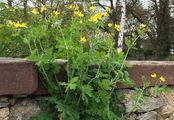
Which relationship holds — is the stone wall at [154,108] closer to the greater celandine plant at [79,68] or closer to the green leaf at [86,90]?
the greater celandine plant at [79,68]

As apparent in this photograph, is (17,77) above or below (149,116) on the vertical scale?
above

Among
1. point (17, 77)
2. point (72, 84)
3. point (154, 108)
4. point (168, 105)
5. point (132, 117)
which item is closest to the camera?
point (72, 84)

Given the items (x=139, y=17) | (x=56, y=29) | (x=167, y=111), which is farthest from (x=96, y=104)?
(x=139, y=17)

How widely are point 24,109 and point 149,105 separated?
98 centimetres

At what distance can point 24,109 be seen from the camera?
2639 millimetres

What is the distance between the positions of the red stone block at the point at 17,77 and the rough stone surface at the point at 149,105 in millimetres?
768

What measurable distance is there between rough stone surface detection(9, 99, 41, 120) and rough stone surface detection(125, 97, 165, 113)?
27.0 inches

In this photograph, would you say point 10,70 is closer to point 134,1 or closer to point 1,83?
point 1,83

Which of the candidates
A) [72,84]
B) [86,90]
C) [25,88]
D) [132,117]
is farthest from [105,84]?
[132,117]

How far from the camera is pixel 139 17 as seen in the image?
645 inches

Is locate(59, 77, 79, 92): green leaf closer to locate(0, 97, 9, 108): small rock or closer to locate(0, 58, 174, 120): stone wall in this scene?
locate(0, 58, 174, 120): stone wall

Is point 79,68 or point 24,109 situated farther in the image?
point 24,109

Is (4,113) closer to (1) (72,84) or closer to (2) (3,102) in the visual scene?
(2) (3,102)

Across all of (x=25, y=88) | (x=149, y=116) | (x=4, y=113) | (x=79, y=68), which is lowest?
(x=149, y=116)
